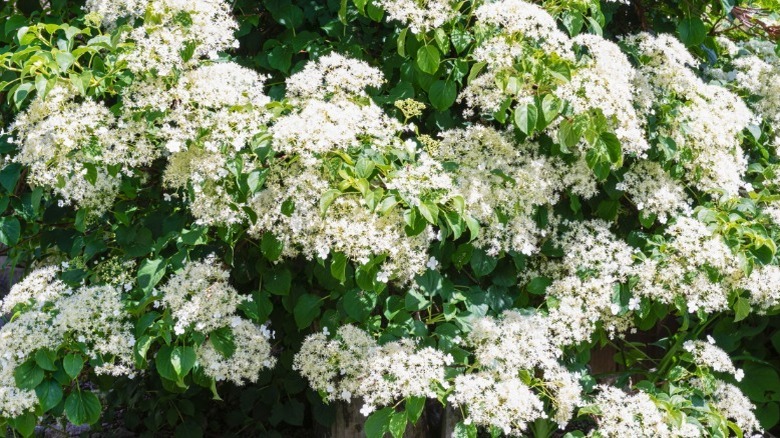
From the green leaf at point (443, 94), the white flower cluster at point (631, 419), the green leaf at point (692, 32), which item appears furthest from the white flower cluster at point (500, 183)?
the green leaf at point (692, 32)

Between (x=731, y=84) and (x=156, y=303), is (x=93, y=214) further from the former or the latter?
(x=731, y=84)

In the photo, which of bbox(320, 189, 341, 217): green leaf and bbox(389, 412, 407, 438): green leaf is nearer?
bbox(320, 189, 341, 217): green leaf

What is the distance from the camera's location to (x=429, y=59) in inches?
112

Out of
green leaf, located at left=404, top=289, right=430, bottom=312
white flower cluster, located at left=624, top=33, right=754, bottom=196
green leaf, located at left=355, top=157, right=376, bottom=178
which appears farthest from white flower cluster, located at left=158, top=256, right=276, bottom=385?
white flower cluster, located at left=624, top=33, right=754, bottom=196

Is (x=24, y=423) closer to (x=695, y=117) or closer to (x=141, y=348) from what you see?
(x=141, y=348)

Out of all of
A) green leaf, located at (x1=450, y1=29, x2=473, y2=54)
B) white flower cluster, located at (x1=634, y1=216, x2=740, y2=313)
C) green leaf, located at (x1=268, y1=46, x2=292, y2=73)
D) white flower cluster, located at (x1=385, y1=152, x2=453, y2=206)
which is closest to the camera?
white flower cluster, located at (x1=385, y1=152, x2=453, y2=206)

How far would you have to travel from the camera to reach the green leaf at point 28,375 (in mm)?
2597

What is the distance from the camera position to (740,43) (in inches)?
166

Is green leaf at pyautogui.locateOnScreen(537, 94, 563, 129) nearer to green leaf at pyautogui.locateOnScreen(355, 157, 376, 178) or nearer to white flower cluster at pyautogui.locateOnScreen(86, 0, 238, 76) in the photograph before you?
green leaf at pyautogui.locateOnScreen(355, 157, 376, 178)

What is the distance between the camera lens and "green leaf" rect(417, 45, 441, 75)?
9.37 ft

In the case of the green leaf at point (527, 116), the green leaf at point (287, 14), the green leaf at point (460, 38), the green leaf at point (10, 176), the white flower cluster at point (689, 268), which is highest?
the green leaf at point (460, 38)

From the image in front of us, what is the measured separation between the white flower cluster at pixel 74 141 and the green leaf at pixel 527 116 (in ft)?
3.97

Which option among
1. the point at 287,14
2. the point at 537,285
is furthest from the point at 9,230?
the point at 537,285

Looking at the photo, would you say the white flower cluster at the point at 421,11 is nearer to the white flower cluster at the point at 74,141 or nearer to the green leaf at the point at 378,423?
the white flower cluster at the point at 74,141
